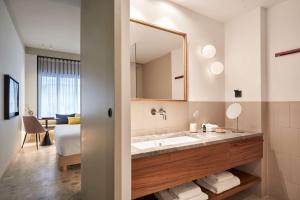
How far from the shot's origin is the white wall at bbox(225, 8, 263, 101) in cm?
220

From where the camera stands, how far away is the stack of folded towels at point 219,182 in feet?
5.77

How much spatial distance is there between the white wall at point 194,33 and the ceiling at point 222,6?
0.07 meters

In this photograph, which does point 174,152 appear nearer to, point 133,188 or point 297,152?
point 133,188

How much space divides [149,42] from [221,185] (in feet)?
5.57

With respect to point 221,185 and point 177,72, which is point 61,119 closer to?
point 177,72

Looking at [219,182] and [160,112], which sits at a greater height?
[160,112]

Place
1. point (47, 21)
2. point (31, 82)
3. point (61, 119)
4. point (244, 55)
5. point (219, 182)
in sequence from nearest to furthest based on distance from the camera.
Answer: point (219, 182) → point (244, 55) → point (47, 21) → point (61, 119) → point (31, 82)

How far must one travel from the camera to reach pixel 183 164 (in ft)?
4.72

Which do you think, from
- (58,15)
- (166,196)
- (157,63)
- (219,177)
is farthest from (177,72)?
(58,15)

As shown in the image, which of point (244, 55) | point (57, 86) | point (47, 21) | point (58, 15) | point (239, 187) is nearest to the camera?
point (239, 187)

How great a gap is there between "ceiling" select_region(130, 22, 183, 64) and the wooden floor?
1.93 metres

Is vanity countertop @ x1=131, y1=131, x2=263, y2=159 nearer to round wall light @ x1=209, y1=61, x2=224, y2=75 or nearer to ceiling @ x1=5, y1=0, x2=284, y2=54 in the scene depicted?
round wall light @ x1=209, y1=61, x2=224, y2=75

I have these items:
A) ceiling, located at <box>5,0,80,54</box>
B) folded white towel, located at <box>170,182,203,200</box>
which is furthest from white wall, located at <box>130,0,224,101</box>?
ceiling, located at <box>5,0,80,54</box>

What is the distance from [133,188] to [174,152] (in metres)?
0.41
